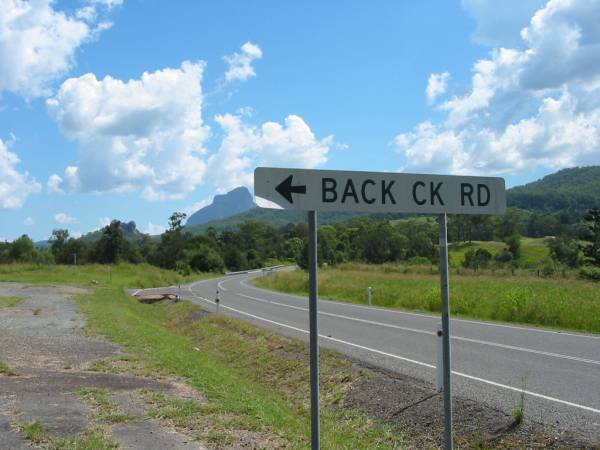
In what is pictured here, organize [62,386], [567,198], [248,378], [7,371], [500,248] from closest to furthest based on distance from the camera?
[62,386] → [7,371] → [248,378] → [500,248] → [567,198]

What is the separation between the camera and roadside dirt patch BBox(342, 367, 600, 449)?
619 cm

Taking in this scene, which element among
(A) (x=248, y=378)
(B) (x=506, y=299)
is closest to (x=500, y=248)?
(B) (x=506, y=299)

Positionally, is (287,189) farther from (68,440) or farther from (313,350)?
(68,440)

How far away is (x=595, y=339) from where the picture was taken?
14055 millimetres

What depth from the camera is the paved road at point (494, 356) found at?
7629mm

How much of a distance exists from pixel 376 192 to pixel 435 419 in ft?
13.9

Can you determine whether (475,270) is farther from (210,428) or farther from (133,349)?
(210,428)

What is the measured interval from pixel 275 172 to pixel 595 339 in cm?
1310

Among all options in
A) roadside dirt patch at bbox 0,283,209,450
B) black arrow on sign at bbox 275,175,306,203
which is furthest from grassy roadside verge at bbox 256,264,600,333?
black arrow on sign at bbox 275,175,306,203

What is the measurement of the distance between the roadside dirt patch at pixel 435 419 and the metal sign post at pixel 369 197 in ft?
8.42

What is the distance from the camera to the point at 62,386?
8281 mm

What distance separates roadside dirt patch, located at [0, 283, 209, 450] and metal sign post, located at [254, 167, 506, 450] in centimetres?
271

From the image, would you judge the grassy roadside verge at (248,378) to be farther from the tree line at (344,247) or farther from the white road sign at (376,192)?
the tree line at (344,247)

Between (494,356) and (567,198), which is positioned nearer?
(494,356)
